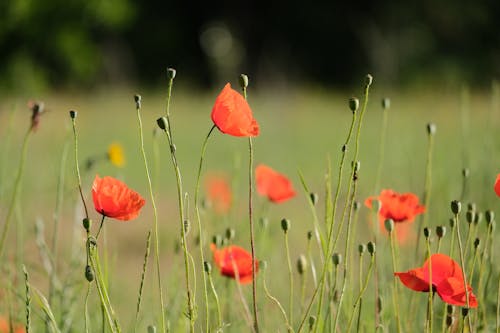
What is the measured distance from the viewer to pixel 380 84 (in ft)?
53.3

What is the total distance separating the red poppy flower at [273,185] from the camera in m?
1.50

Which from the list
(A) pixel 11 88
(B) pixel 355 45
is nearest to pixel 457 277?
(A) pixel 11 88

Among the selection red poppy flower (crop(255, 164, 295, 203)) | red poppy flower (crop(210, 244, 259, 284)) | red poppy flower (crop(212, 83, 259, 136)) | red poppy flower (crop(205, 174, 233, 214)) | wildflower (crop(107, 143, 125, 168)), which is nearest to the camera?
red poppy flower (crop(212, 83, 259, 136))

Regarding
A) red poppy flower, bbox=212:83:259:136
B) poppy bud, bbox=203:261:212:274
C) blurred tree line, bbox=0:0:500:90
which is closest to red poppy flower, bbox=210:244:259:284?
poppy bud, bbox=203:261:212:274

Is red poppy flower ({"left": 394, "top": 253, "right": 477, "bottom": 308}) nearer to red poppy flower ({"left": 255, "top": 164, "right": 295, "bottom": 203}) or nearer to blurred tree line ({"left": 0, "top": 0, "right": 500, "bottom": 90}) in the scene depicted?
red poppy flower ({"left": 255, "top": 164, "right": 295, "bottom": 203})

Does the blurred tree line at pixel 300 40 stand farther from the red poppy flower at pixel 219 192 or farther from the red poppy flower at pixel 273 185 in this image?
the red poppy flower at pixel 273 185

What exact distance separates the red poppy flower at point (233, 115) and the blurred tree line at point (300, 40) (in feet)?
61.7

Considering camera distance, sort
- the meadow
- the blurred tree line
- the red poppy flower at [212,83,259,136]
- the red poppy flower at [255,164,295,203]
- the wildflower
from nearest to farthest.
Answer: the red poppy flower at [212,83,259,136]
the meadow
the red poppy flower at [255,164,295,203]
the wildflower
the blurred tree line

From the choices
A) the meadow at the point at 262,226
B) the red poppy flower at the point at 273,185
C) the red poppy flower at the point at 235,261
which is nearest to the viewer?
the meadow at the point at 262,226

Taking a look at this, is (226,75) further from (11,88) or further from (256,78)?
(11,88)

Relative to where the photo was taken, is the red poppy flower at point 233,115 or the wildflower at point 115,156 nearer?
the red poppy flower at point 233,115

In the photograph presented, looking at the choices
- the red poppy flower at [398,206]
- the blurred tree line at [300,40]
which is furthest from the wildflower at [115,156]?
the blurred tree line at [300,40]

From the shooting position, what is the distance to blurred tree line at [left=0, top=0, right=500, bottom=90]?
2138 centimetres

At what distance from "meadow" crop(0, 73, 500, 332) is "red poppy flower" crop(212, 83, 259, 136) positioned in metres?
0.01
